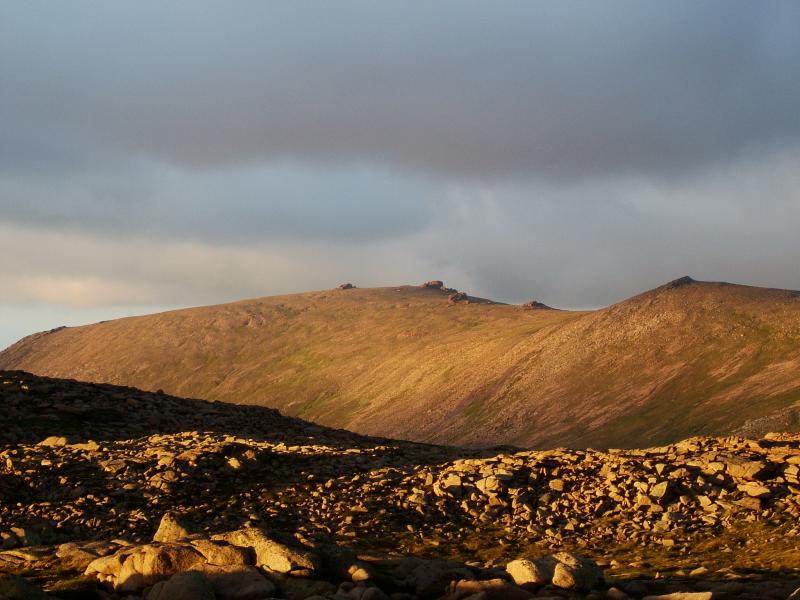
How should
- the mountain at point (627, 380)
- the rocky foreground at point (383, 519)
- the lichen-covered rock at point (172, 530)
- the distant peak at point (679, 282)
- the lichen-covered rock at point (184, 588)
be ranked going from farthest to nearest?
the distant peak at point (679, 282) < the mountain at point (627, 380) < the lichen-covered rock at point (172, 530) < the rocky foreground at point (383, 519) < the lichen-covered rock at point (184, 588)

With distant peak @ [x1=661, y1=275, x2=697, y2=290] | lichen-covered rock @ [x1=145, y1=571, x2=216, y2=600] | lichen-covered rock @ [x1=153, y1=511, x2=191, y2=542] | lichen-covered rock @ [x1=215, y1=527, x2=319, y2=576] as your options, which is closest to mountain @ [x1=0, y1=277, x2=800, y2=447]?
distant peak @ [x1=661, y1=275, x2=697, y2=290]

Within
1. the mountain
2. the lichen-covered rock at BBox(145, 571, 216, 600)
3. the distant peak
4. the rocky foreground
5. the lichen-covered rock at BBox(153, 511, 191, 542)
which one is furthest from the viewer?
the distant peak

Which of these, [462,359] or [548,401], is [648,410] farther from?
[462,359]

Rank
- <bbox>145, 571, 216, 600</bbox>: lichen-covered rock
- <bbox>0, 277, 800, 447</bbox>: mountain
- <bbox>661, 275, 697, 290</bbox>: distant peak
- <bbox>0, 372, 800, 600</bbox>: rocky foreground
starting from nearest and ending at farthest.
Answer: <bbox>145, 571, 216, 600</bbox>: lichen-covered rock
<bbox>0, 372, 800, 600</bbox>: rocky foreground
<bbox>0, 277, 800, 447</bbox>: mountain
<bbox>661, 275, 697, 290</bbox>: distant peak

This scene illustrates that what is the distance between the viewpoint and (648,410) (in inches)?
5049

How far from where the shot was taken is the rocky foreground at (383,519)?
50.4ft

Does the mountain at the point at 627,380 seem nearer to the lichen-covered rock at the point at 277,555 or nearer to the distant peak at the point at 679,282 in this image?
the distant peak at the point at 679,282

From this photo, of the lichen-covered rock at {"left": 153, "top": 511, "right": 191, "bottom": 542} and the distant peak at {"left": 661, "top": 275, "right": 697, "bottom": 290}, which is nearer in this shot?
the lichen-covered rock at {"left": 153, "top": 511, "right": 191, "bottom": 542}

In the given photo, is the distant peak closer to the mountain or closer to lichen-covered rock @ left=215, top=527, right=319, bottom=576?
the mountain

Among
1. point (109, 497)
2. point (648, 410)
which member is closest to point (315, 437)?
point (109, 497)

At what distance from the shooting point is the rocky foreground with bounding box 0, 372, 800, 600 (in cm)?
1536

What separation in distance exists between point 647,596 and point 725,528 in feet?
38.0

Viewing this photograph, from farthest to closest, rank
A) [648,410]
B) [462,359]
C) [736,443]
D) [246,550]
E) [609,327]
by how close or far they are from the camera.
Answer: [462,359], [609,327], [648,410], [736,443], [246,550]

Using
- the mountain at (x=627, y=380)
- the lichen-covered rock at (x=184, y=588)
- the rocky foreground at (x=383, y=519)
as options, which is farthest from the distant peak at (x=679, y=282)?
the lichen-covered rock at (x=184, y=588)
